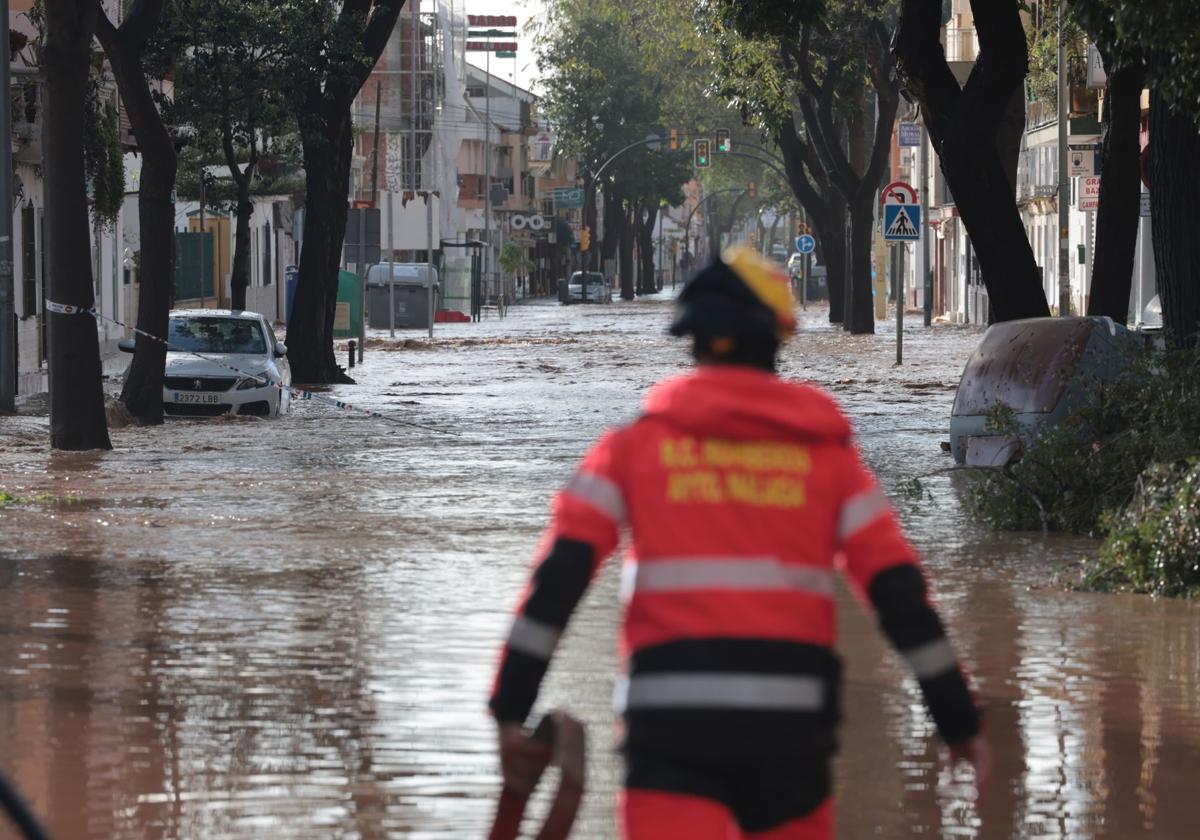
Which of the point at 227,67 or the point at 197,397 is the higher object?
the point at 227,67

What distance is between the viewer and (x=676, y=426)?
4.23 meters

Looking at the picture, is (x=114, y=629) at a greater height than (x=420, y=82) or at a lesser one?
lesser

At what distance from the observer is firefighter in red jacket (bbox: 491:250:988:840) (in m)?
4.14

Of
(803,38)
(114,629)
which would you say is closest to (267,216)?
(803,38)

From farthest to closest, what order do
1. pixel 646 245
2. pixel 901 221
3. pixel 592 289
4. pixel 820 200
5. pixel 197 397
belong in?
1. pixel 646 245
2. pixel 592 289
3. pixel 820 200
4. pixel 901 221
5. pixel 197 397

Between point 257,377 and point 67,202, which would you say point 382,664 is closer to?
point 67,202

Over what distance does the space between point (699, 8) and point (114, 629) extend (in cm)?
4163

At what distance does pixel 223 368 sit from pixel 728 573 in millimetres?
22401

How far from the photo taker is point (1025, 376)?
18062 mm

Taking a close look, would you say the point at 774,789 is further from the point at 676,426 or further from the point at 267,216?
the point at 267,216

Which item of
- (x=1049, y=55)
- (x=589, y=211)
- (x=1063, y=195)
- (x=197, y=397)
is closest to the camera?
(x=197, y=397)

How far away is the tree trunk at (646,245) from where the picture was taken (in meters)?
119

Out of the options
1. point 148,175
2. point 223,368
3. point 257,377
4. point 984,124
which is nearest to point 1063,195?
point 257,377

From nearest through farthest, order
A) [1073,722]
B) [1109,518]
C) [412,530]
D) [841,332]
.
→ [1073,722], [1109,518], [412,530], [841,332]
